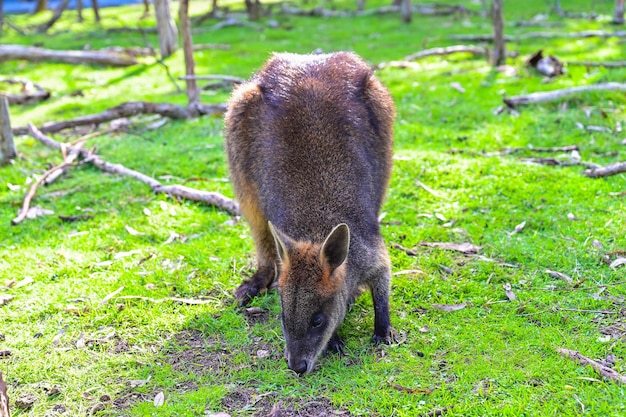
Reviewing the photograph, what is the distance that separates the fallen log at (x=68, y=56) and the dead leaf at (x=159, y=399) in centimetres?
870

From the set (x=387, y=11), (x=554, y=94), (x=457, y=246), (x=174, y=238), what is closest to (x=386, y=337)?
(x=457, y=246)

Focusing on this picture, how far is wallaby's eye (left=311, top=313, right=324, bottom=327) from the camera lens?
9.88 feet

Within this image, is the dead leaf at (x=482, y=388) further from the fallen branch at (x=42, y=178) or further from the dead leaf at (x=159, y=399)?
the fallen branch at (x=42, y=178)

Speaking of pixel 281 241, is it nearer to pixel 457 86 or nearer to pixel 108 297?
pixel 108 297

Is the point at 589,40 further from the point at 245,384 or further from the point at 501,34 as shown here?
the point at 245,384

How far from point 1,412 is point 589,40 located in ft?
32.3

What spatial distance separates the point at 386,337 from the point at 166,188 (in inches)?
105

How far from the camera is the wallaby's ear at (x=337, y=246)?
2.97 metres

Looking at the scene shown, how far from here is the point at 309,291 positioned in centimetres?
299

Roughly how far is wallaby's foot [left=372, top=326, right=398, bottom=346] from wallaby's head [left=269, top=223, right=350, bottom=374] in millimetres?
319

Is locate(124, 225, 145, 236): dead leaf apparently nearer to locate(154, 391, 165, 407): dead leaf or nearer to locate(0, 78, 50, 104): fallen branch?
locate(154, 391, 165, 407): dead leaf

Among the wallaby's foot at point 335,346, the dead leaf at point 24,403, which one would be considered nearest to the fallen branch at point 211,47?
the wallaby's foot at point 335,346

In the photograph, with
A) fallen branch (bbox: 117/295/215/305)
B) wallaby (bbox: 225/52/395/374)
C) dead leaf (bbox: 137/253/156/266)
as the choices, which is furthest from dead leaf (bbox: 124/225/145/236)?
wallaby (bbox: 225/52/395/374)

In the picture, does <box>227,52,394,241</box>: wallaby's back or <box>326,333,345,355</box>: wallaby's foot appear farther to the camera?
<box>227,52,394,241</box>: wallaby's back
